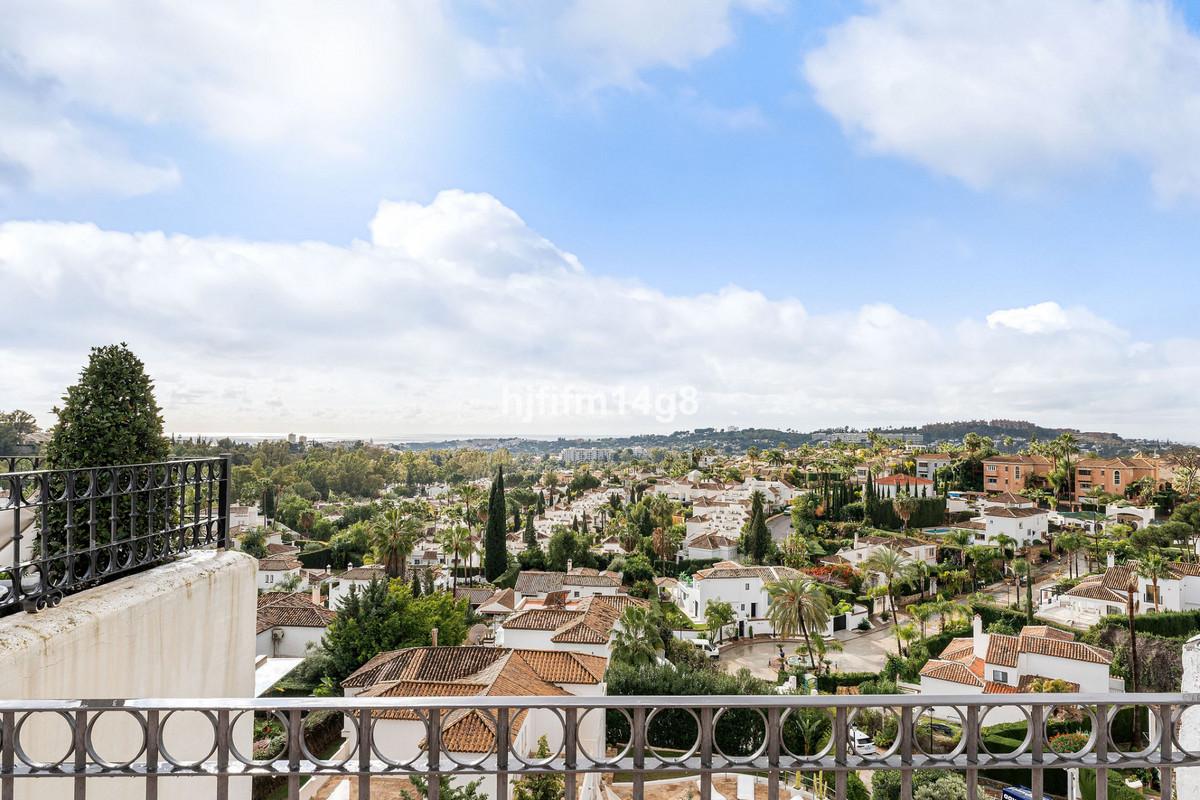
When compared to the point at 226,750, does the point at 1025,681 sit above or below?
below

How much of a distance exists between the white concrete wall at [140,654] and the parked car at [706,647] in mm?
26018

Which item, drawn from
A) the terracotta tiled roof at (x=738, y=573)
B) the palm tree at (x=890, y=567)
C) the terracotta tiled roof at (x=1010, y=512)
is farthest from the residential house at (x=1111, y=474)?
the terracotta tiled roof at (x=738, y=573)

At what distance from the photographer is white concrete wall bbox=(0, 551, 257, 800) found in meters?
2.22

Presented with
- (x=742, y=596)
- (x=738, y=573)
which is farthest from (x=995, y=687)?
(x=738, y=573)

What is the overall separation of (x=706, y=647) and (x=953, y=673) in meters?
10.6

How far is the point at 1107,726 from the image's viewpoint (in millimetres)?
1823

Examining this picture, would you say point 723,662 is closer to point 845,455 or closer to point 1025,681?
point 1025,681

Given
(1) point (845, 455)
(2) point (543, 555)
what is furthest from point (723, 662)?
(1) point (845, 455)

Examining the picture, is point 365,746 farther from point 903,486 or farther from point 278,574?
point 903,486

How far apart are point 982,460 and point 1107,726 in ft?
231

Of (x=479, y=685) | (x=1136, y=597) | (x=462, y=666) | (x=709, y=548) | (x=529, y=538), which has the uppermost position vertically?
(x=479, y=685)

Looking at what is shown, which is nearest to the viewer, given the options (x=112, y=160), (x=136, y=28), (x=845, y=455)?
(x=136, y=28)

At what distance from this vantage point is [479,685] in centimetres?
1196

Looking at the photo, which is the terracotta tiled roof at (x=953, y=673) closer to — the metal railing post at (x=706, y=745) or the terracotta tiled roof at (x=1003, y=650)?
the terracotta tiled roof at (x=1003, y=650)
